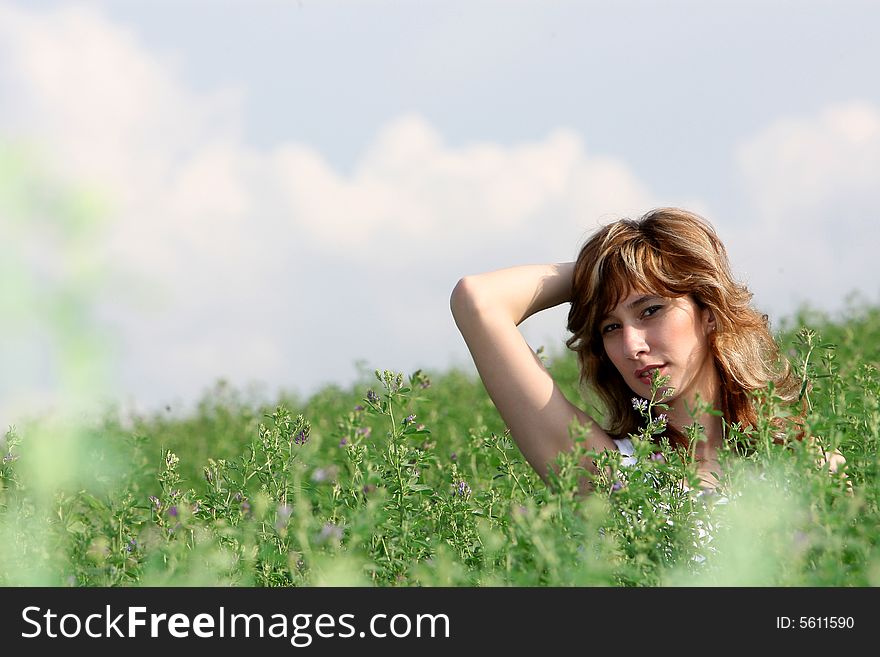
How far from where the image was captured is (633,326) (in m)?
3.72

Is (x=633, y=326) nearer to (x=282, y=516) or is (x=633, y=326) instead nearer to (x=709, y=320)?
(x=709, y=320)

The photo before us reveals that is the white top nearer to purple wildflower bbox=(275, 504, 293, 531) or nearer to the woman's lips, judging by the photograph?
the woman's lips

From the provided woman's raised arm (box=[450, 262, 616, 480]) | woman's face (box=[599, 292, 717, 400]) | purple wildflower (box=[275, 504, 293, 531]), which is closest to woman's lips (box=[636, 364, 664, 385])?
woman's face (box=[599, 292, 717, 400])

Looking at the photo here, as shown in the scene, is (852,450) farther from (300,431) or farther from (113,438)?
(113,438)

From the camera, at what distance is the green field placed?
2365mm

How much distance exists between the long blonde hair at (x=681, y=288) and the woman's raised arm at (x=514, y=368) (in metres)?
0.26

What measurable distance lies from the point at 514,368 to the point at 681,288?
25.8 inches

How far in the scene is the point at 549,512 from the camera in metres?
2.38

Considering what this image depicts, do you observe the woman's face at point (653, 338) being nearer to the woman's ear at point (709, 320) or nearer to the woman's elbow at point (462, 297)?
the woman's ear at point (709, 320)
